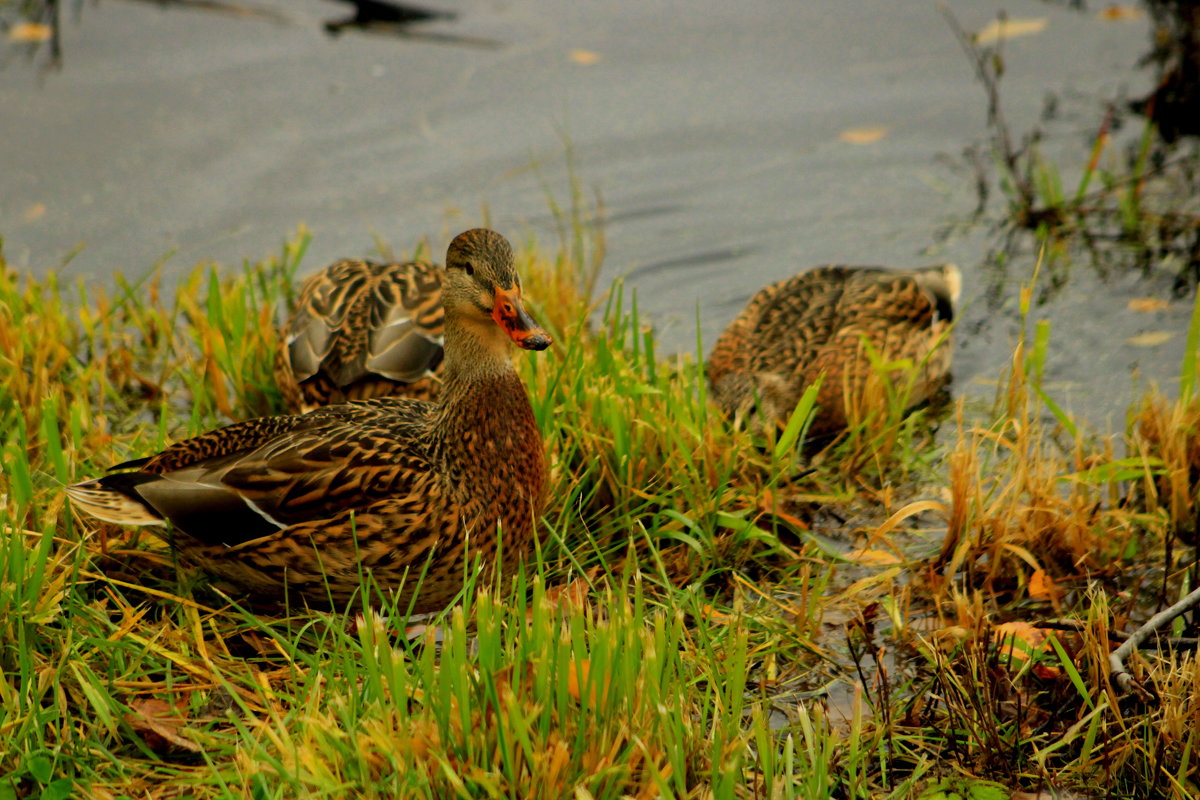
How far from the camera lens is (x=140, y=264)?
6289 millimetres

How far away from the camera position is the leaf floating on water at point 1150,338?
5441mm

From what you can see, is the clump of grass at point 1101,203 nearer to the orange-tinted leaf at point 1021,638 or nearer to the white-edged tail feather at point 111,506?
the orange-tinted leaf at point 1021,638

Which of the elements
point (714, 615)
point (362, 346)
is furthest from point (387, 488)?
point (362, 346)

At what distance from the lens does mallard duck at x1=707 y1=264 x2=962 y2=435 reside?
5.12 metres

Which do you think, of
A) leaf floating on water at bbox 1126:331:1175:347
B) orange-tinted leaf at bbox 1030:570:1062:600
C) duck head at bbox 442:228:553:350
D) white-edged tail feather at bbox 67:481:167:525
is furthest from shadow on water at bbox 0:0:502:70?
orange-tinted leaf at bbox 1030:570:1062:600

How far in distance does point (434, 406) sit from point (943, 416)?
7.18ft

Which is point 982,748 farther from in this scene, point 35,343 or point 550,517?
point 35,343

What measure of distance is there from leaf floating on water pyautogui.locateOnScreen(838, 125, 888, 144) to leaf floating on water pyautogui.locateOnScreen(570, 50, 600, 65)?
168cm

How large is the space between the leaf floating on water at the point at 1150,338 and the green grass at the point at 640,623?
873 millimetres

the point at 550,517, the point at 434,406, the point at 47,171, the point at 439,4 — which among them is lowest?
the point at 550,517

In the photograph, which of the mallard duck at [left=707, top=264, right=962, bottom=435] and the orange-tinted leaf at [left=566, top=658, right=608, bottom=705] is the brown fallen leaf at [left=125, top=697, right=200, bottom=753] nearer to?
the orange-tinted leaf at [left=566, top=658, right=608, bottom=705]

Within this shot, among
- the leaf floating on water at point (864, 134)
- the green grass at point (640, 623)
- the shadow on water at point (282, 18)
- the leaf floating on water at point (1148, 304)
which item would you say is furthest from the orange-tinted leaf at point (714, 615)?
the shadow on water at point (282, 18)

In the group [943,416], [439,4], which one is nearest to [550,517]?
[943,416]

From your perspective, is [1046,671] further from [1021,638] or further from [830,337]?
[830,337]
